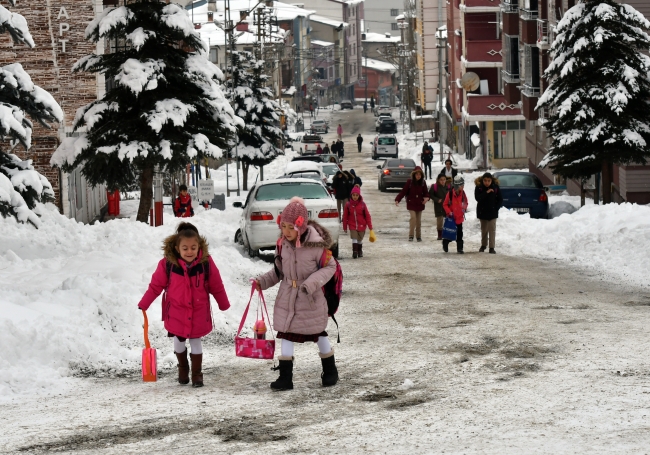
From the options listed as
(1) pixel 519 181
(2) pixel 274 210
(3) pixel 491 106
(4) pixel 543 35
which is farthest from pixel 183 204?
(3) pixel 491 106

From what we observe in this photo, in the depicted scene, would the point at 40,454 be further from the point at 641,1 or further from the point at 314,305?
the point at 641,1

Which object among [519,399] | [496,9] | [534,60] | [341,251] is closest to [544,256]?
[341,251]

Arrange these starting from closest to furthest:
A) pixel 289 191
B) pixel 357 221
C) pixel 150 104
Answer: pixel 289 191 → pixel 357 221 → pixel 150 104

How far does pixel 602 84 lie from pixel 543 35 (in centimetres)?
1798

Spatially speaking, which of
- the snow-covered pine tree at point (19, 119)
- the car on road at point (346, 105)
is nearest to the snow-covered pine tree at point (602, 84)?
the snow-covered pine tree at point (19, 119)

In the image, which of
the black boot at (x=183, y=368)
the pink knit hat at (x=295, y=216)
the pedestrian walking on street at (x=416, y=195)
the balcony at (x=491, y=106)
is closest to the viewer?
the pink knit hat at (x=295, y=216)

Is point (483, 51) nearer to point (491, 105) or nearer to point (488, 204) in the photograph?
point (491, 105)

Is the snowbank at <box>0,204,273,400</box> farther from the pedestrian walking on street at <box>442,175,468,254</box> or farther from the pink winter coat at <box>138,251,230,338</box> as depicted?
the pedestrian walking on street at <box>442,175,468,254</box>

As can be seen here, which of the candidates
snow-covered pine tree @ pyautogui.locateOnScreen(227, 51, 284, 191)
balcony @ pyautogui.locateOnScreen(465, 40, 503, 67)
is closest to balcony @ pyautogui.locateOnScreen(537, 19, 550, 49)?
snow-covered pine tree @ pyautogui.locateOnScreen(227, 51, 284, 191)

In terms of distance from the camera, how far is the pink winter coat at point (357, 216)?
22.9 meters

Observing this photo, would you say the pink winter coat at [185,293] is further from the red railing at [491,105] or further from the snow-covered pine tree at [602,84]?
the red railing at [491,105]

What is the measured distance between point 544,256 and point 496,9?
5169cm

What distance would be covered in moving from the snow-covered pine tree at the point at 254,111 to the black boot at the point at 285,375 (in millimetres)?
50127

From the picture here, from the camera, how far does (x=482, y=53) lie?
69000 mm
